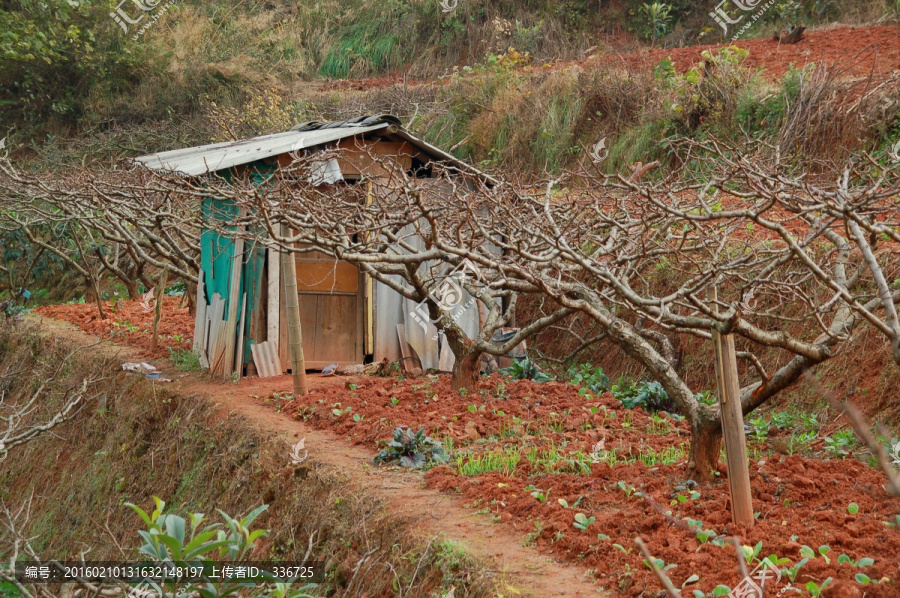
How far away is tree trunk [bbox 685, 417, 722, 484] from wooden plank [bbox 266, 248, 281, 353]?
5656 mm

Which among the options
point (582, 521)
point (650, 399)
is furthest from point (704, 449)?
point (650, 399)

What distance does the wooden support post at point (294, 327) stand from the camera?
809cm

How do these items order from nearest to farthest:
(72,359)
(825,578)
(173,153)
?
1. (825,578)
2. (72,359)
3. (173,153)

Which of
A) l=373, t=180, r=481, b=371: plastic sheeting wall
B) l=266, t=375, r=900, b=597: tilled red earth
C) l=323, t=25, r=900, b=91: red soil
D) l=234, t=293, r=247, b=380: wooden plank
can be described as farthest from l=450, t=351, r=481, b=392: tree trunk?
l=323, t=25, r=900, b=91: red soil

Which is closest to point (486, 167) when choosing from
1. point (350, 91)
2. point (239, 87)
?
point (350, 91)

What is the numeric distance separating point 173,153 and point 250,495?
7118 mm

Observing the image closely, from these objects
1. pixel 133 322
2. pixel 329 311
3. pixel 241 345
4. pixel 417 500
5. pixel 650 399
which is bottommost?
pixel 417 500

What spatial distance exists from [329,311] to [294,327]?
70.1 inches

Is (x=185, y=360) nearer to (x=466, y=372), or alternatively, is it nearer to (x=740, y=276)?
(x=466, y=372)

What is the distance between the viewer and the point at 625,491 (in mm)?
4801

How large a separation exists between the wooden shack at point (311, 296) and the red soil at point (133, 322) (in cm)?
142

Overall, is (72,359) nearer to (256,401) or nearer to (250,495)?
(256,401)

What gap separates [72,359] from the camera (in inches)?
428

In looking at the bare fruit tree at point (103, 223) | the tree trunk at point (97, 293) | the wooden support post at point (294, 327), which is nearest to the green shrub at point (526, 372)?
the wooden support post at point (294, 327)
